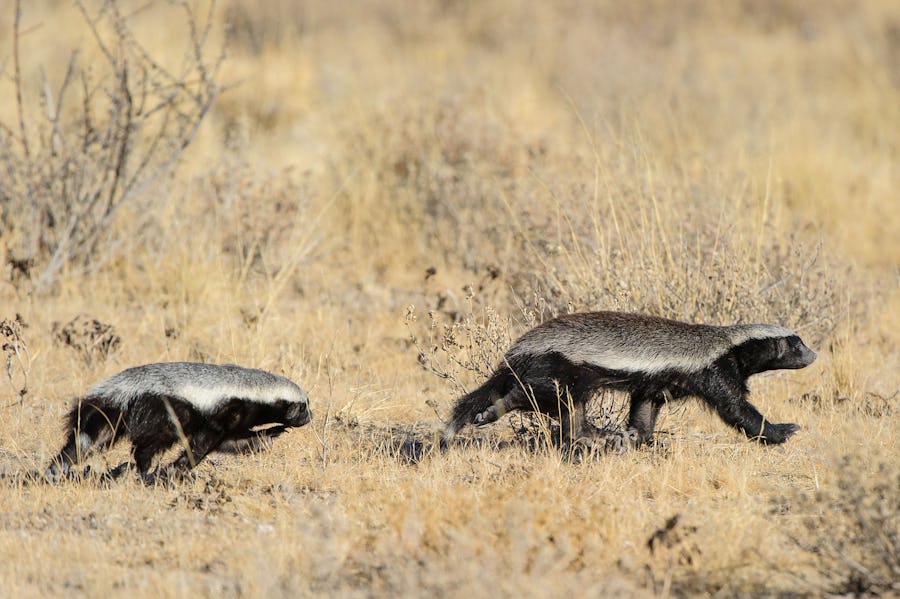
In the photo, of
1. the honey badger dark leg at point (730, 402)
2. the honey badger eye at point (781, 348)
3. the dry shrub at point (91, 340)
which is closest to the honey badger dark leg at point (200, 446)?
the dry shrub at point (91, 340)

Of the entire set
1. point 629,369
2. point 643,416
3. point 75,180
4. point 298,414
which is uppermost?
point 75,180

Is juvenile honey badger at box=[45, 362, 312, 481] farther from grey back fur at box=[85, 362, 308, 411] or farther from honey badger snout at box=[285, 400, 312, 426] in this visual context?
honey badger snout at box=[285, 400, 312, 426]

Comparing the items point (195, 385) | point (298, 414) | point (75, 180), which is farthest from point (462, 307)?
point (195, 385)

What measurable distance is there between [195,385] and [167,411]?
201 mm

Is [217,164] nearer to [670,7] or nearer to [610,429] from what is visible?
[610,429]

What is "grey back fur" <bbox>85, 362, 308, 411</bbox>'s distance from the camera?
5504 mm

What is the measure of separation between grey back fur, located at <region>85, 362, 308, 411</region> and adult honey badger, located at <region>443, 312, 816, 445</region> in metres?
1.00

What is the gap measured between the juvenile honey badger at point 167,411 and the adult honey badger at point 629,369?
3.74ft

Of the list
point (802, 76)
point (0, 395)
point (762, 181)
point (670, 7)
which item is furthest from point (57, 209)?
point (670, 7)

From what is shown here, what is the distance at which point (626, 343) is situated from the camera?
5828mm

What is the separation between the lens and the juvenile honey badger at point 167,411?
550cm

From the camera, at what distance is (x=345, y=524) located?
15.9 ft

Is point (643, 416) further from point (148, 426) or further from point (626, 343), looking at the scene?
point (148, 426)

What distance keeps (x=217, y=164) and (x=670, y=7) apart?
12936 millimetres
